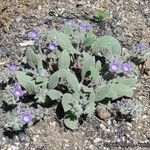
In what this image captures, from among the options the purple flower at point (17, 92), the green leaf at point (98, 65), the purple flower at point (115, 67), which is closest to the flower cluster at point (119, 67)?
the purple flower at point (115, 67)

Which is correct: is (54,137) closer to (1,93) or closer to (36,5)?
(1,93)

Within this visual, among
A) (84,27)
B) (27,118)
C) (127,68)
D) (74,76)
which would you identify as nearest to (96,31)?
(84,27)

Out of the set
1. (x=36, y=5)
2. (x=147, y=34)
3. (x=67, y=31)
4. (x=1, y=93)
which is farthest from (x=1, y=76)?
(x=147, y=34)

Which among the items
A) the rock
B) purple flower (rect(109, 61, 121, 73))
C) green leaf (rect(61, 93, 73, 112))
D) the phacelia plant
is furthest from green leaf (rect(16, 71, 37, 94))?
purple flower (rect(109, 61, 121, 73))

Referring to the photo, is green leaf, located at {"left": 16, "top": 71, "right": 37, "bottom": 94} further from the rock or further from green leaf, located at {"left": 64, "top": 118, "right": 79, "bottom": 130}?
the rock

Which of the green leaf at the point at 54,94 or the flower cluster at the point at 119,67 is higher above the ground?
the flower cluster at the point at 119,67

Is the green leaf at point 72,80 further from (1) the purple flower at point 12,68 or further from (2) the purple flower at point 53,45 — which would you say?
(1) the purple flower at point 12,68

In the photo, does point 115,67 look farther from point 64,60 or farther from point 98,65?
point 64,60
